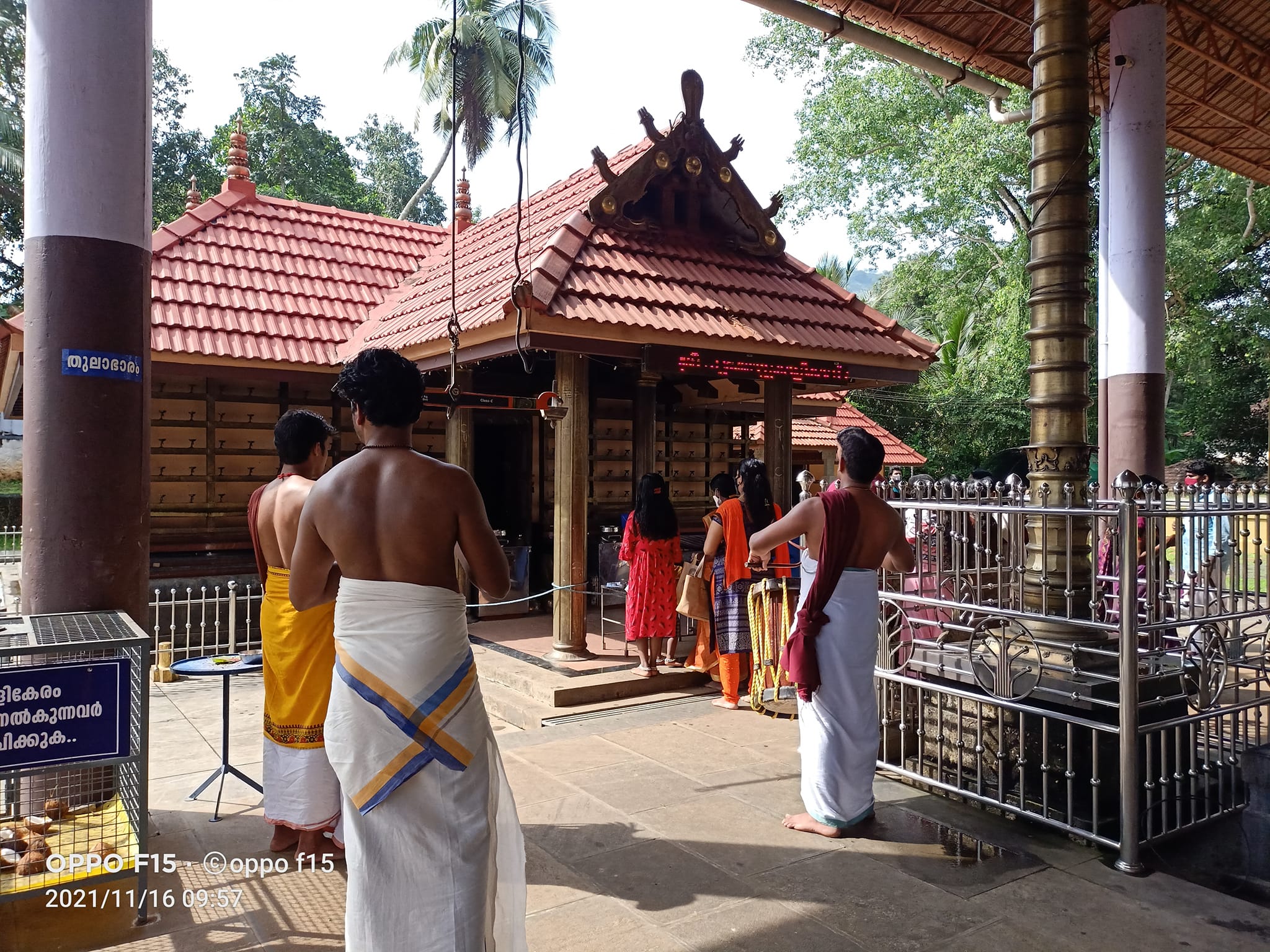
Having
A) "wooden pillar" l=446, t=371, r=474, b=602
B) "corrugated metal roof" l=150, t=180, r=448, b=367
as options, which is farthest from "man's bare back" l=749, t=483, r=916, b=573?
"corrugated metal roof" l=150, t=180, r=448, b=367

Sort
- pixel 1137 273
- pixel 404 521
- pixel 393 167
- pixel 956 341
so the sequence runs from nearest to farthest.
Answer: pixel 404 521, pixel 1137 273, pixel 956 341, pixel 393 167

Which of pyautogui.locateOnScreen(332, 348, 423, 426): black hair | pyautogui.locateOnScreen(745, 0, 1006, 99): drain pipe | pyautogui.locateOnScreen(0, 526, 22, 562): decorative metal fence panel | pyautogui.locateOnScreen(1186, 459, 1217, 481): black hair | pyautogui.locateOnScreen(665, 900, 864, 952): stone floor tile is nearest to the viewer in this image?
pyautogui.locateOnScreen(332, 348, 423, 426): black hair

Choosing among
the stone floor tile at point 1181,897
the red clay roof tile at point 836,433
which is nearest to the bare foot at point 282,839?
the stone floor tile at point 1181,897

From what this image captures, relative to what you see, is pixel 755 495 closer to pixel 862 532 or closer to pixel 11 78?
pixel 862 532

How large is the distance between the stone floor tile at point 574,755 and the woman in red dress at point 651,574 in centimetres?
132

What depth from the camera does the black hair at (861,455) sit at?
4246 millimetres

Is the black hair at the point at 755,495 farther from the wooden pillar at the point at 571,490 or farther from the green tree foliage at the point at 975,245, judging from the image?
the green tree foliage at the point at 975,245

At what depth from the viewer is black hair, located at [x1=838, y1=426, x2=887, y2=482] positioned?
425cm

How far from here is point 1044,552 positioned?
4.56 meters

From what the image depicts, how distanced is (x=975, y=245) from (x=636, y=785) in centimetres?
2267

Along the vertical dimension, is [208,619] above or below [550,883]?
above

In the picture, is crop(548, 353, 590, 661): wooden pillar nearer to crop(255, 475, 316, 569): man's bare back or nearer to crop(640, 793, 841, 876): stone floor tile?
crop(640, 793, 841, 876): stone floor tile

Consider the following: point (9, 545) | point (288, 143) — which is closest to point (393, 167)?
point (288, 143)

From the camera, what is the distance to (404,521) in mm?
2654
